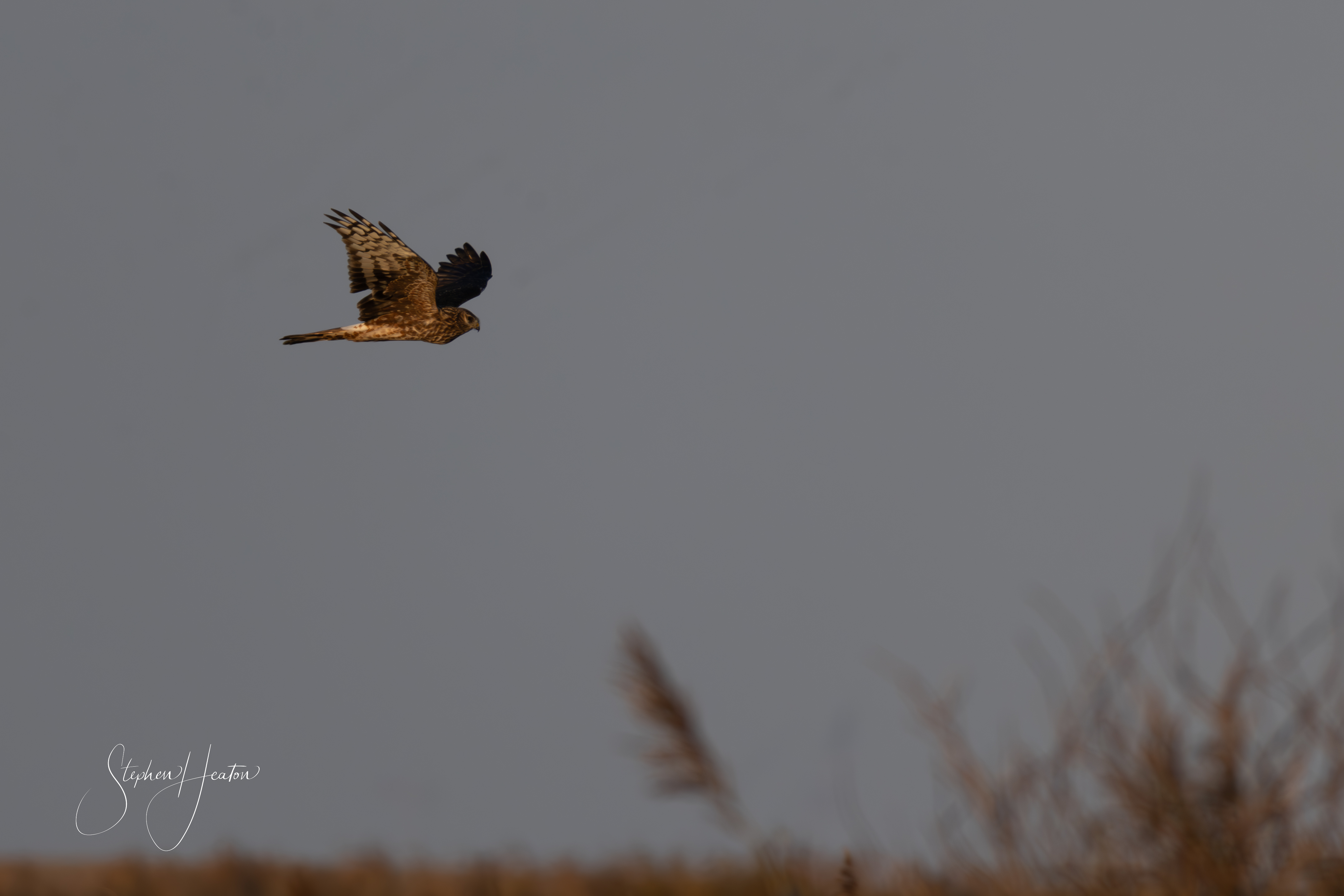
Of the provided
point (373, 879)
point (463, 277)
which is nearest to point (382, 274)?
point (463, 277)

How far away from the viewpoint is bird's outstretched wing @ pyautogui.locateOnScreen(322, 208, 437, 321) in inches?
625

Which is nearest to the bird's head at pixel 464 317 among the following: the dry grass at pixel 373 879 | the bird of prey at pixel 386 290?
the bird of prey at pixel 386 290

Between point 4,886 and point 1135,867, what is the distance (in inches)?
384

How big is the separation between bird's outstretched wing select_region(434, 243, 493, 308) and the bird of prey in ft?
4.63

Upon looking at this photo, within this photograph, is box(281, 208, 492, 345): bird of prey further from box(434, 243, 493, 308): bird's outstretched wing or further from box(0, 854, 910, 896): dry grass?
box(0, 854, 910, 896): dry grass

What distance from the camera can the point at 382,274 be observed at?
16.0 m

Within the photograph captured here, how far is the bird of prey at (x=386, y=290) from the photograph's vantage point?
15828 mm

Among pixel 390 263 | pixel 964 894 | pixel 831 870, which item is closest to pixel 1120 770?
pixel 964 894

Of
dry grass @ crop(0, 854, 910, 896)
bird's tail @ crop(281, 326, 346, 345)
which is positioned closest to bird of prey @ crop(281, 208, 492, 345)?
bird's tail @ crop(281, 326, 346, 345)

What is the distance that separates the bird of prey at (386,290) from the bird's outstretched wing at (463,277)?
4.63ft

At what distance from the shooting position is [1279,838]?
3.86 metres

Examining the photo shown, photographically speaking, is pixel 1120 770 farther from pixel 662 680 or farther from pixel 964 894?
pixel 662 680

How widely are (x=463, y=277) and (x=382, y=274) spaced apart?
403 cm

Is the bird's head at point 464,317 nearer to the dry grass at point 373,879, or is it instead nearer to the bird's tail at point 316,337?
the bird's tail at point 316,337
